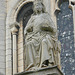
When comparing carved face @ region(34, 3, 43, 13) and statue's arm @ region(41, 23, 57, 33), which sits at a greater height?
carved face @ region(34, 3, 43, 13)

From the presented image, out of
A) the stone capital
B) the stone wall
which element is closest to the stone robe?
the stone wall

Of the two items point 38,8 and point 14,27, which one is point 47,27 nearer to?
point 38,8

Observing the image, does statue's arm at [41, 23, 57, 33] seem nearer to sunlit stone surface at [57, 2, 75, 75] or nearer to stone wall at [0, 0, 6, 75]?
sunlit stone surface at [57, 2, 75, 75]

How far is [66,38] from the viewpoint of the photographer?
56.0 feet

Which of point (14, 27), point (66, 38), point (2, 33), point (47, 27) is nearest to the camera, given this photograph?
point (47, 27)

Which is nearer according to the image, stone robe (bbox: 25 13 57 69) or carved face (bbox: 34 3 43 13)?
stone robe (bbox: 25 13 57 69)

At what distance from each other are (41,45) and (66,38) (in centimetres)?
695

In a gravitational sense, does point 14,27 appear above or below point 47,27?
above

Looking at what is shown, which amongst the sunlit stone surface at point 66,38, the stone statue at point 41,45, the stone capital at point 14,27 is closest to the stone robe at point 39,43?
the stone statue at point 41,45

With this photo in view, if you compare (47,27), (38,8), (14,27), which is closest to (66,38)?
(14,27)

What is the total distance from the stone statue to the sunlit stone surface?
239 inches

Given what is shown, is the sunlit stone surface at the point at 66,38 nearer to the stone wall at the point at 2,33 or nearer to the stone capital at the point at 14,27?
the stone capital at the point at 14,27

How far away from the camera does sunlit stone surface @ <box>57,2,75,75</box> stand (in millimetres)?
16500

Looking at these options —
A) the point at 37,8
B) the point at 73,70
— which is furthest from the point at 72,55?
the point at 37,8
